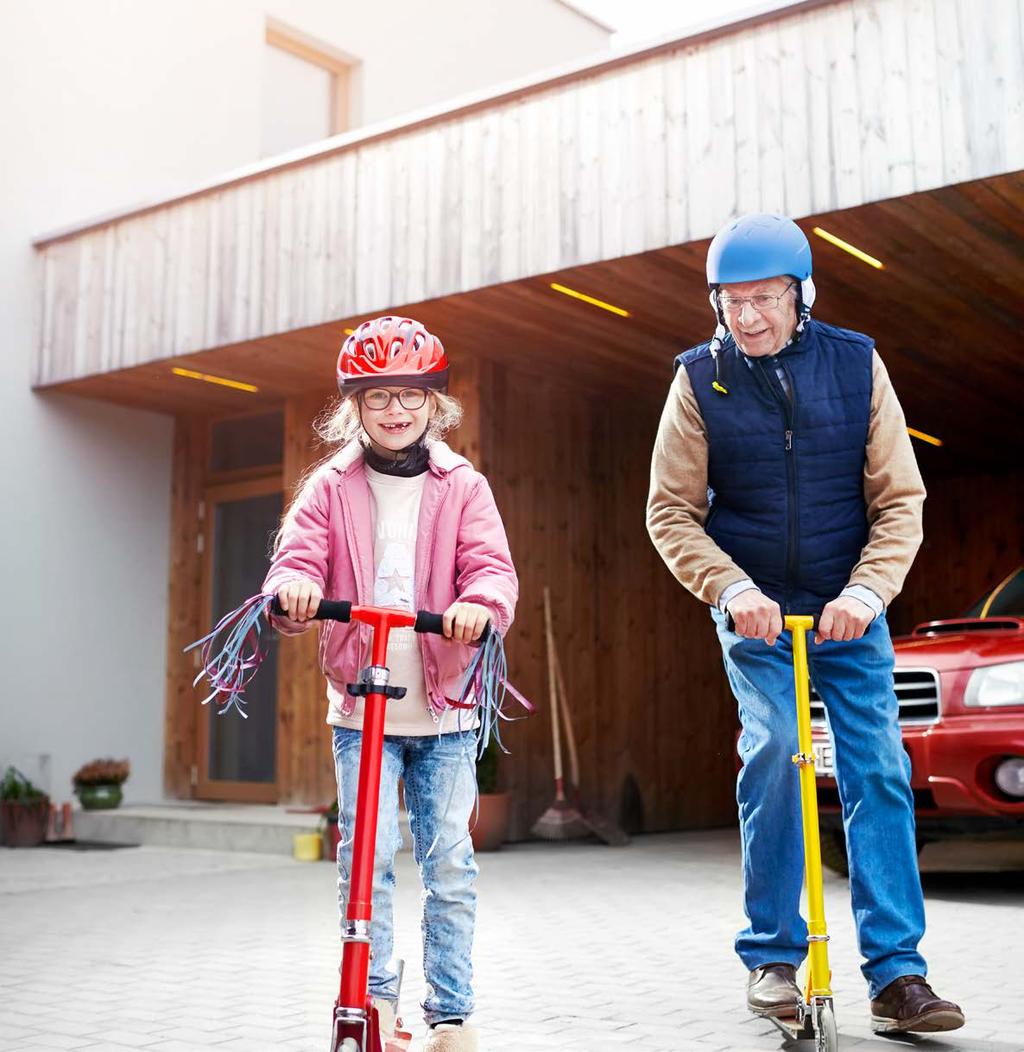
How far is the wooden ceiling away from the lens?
6199mm

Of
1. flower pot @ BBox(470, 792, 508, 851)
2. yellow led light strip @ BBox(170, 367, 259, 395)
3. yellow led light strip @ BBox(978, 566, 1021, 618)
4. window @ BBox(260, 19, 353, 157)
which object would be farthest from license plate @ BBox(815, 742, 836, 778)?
window @ BBox(260, 19, 353, 157)

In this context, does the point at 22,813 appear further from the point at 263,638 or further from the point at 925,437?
the point at 925,437

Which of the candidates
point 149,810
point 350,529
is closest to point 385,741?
point 350,529

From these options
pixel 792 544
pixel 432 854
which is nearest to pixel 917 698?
pixel 792 544

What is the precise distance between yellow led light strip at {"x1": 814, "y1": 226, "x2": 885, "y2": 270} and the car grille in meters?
2.02

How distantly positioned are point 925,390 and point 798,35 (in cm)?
410

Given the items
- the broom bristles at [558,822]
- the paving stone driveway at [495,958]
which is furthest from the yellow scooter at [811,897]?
the broom bristles at [558,822]

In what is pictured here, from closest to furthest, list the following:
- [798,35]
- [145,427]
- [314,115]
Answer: [798,35], [145,427], [314,115]

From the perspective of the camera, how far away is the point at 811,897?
2631 mm

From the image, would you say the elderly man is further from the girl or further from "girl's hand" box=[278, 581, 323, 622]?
"girl's hand" box=[278, 581, 323, 622]

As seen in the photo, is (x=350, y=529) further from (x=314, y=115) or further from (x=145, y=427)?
(x=314, y=115)

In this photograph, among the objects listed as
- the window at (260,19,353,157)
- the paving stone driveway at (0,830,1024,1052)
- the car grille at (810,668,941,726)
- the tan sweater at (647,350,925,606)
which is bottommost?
the paving stone driveway at (0,830,1024,1052)

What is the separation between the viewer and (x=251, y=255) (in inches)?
324

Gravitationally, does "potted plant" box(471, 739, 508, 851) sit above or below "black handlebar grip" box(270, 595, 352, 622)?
below
